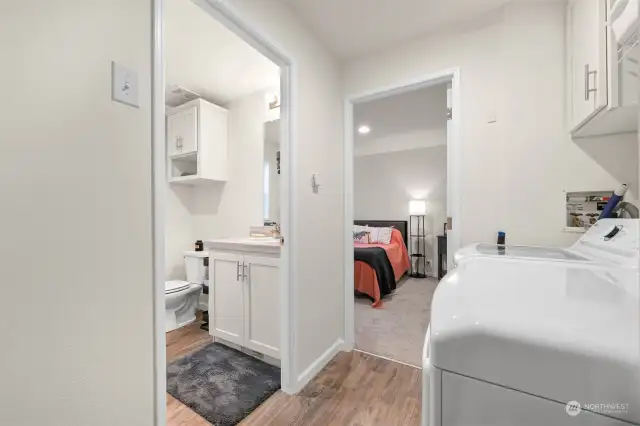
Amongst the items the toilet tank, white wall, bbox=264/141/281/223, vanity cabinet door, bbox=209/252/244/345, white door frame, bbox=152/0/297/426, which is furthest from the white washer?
the toilet tank

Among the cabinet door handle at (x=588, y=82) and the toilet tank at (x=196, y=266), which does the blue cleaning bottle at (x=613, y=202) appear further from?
the toilet tank at (x=196, y=266)

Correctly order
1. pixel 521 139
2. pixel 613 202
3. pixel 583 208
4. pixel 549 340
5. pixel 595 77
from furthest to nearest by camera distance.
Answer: pixel 521 139
pixel 583 208
pixel 613 202
pixel 595 77
pixel 549 340

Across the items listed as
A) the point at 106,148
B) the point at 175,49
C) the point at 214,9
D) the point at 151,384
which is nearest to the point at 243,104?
the point at 175,49

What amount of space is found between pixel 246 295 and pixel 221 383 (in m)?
0.55

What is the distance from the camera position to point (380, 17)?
174cm

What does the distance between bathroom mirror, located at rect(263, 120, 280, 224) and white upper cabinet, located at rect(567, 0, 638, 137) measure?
2.11 meters

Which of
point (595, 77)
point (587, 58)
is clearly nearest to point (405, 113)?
point (587, 58)

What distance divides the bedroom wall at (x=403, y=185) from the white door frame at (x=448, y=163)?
2960 millimetres

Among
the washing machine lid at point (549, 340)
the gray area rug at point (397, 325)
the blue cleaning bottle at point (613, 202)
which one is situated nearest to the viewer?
the washing machine lid at point (549, 340)

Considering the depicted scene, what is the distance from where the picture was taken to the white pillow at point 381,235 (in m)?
4.55

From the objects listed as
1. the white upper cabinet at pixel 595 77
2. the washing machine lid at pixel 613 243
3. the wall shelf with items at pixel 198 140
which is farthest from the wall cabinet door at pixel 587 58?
the wall shelf with items at pixel 198 140

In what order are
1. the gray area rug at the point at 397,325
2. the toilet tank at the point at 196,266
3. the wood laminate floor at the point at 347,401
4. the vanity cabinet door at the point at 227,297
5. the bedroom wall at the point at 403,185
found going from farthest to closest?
the bedroom wall at the point at 403,185
the toilet tank at the point at 196,266
the gray area rug at the point at 397,325
the vanity cabinet door at the point at 227,297
the wood laminate floor at the point at 347,401

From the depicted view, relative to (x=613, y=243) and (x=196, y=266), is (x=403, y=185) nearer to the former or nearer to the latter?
(x=196, y=266)

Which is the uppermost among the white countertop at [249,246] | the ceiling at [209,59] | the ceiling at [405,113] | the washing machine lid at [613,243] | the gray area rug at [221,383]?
the ceiling at [405,113]
